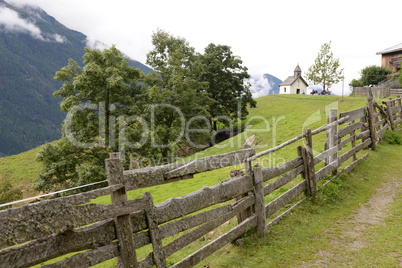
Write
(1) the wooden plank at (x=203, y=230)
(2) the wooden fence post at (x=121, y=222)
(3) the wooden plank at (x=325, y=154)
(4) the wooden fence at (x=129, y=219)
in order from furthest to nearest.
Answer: (3) the wooden plank at (x=325, y=154)
(1) the wooden plank at (x=203, y=230)
(2) the wooden fence post at (x=121, y=222)
(4) the wooden fence at (x=129, y=219)

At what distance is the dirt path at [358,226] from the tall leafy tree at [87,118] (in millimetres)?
17992

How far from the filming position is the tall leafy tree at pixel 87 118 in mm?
21700

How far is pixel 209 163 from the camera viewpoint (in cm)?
478

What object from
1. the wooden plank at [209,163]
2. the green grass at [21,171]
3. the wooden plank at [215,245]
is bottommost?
the green grass at [21,171]

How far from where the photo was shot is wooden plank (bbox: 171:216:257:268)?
14.2ft

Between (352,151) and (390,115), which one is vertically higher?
(390,115)

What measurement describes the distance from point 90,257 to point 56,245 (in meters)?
0.46

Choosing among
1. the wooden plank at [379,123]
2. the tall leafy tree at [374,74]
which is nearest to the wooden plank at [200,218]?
the wooden plank at [379,123]

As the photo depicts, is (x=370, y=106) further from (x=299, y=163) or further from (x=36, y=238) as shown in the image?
(x=36, y=238)

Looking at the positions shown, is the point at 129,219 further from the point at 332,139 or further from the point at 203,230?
the point at 332,139

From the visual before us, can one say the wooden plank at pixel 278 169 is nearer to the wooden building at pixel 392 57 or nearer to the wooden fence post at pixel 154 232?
the wooden fence post at pixel 154 232

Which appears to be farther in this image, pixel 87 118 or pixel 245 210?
pixel 87 118

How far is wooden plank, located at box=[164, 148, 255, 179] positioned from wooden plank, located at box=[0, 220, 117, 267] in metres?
1.13

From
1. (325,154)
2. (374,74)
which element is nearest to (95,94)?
(325,154)
